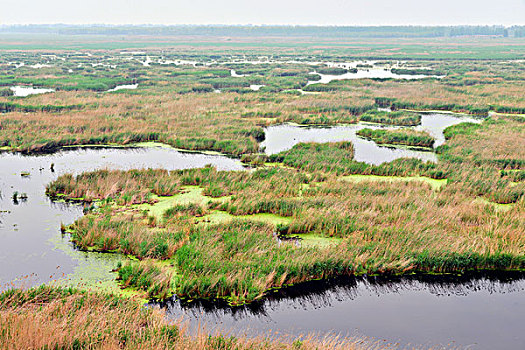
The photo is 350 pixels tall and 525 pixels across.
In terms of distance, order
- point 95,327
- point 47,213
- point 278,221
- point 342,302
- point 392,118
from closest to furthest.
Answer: point 95,327
point 342,302
point 278,221
point 47,213
point 392,118

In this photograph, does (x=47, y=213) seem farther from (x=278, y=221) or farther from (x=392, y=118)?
(x=392, y=118)

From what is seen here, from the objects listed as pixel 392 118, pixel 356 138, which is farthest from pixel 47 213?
pixel 392 118

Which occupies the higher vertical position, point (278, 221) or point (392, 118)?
point (392, 118)

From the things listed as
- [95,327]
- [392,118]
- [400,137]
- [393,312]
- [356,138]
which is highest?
[392,118]

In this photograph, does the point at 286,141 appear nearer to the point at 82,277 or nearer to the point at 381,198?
the point at 381,198

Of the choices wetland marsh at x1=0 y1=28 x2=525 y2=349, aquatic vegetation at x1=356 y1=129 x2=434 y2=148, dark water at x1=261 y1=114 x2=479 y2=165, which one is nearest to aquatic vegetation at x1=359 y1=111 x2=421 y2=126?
wetland marsh at x1=0 y1=28 x2=525 y2=349

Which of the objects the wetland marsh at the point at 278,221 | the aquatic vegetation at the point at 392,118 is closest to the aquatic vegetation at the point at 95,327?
the wetland marsh at the point at 278,221
